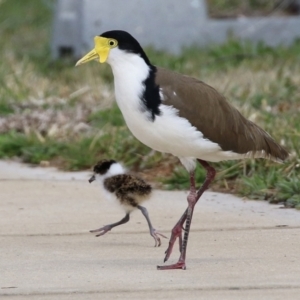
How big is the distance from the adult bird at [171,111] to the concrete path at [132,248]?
11.8 inches

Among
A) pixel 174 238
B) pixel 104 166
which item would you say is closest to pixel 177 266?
pixel 174 238

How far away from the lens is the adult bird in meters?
6.00

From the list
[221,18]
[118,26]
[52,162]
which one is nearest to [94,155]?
[52,162]

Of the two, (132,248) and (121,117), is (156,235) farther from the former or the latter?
(121,117)

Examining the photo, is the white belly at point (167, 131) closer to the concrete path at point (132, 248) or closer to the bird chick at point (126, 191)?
the concrete path at point (132, 248)

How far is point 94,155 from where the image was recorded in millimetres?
9625

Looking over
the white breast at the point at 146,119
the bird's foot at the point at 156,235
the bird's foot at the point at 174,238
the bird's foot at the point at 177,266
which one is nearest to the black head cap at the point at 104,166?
the bird's foot at the point at 156,235

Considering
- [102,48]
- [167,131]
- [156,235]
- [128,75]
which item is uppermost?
[102,48]

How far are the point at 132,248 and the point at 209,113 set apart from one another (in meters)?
1.07

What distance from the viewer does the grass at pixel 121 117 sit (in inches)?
340

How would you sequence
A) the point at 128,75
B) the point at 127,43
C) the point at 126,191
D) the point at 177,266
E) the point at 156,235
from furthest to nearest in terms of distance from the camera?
the point at 126,191 < the point at 156,235 < the point at 127,43 < the point at 128,75 < the point at 177,266

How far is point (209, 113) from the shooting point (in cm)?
628

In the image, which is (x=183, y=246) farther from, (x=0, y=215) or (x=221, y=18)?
(x=221, y=18)

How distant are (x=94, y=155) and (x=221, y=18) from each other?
7082mm
